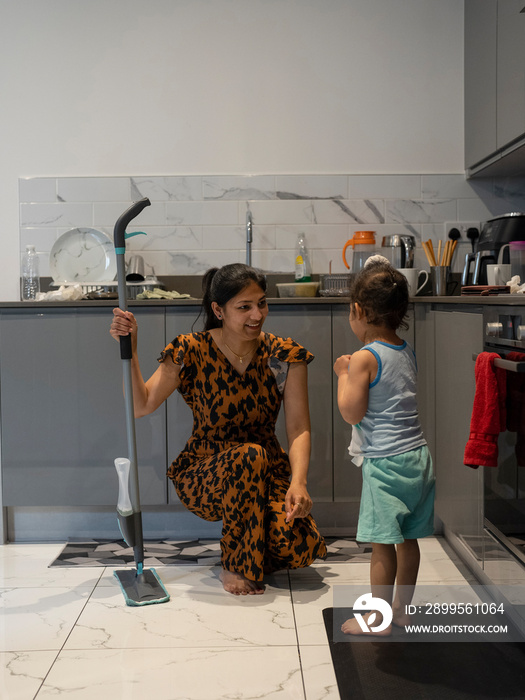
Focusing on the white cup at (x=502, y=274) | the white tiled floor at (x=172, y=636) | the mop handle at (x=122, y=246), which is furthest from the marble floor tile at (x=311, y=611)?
the white cup at (x=502, y=274)

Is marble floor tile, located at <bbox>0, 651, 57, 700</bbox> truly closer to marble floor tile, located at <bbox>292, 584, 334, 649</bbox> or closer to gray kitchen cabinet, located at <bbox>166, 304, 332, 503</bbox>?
marble floor tile, located at <bbox>292, 584, 334, 649</bbox>

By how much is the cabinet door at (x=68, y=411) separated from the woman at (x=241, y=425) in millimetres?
407

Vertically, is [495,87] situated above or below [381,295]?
above

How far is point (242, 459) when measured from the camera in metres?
2.26

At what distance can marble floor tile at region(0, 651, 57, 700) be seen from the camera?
169 centimetres

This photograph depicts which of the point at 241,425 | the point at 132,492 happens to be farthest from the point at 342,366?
the point at 132,492

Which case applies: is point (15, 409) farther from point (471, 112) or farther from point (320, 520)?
point (471, 112)

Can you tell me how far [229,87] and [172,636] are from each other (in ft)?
7.56

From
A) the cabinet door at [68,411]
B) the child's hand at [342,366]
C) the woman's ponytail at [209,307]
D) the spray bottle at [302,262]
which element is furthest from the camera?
the spray bottle at [302,262]

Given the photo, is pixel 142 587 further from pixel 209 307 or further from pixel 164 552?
pixel 209 307

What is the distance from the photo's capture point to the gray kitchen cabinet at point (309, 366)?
283cm

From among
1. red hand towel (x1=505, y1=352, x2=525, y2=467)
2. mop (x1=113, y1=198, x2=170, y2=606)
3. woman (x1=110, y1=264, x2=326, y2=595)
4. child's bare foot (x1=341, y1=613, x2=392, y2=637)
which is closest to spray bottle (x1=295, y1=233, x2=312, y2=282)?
woman (x1=110, y1=264, x2=326, y2=595)

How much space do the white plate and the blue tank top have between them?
66.4 inches

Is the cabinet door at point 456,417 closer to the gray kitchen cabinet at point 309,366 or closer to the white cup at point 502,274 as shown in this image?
the white cup at point 502,274
